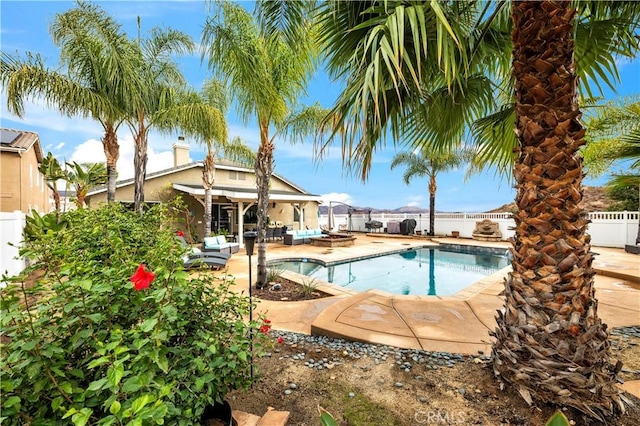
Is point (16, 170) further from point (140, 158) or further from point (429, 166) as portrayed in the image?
point (429, 166)

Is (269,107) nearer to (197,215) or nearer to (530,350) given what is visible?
(530,350)

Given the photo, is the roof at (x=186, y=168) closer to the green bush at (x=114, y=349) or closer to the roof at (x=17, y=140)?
the roof at (x=17, y=140)

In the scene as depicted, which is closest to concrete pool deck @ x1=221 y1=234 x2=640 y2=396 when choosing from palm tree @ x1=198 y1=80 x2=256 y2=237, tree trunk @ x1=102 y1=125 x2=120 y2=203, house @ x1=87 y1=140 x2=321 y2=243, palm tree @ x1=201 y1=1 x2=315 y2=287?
palm tree @ x1=201 y1=1 x2=315 y2=287

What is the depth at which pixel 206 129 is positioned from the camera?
11.8 meters

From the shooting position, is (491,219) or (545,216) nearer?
(545,216)

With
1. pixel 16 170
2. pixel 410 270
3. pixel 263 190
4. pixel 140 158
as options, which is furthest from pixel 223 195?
pixel 410 270

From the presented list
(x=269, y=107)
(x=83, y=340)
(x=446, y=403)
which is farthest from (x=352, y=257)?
(x=83, y=340)

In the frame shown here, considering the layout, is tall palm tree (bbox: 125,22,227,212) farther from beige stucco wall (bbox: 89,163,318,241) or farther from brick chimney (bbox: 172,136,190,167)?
brick chimney (bbox: 172,136,190,167)

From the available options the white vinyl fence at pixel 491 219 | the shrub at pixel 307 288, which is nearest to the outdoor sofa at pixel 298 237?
the shrub at pixel 307 288

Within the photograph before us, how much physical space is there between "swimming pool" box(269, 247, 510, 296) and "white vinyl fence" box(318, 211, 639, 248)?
1.94 meters

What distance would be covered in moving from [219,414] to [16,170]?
629 inches

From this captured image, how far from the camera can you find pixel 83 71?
379 inches

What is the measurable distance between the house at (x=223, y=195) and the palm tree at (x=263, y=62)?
9024 millimetres

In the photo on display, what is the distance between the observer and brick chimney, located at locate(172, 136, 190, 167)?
59.7 ft
